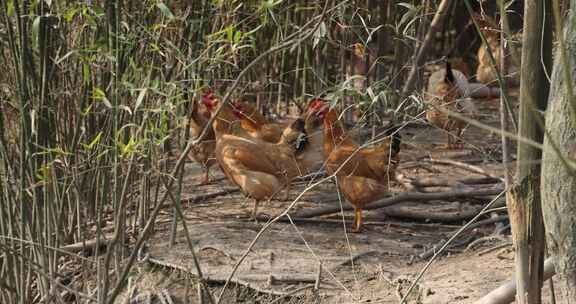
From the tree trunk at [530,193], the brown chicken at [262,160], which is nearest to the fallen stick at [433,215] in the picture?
the brown chicken at [262,160]

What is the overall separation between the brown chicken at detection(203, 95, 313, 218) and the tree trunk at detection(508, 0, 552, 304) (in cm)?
362

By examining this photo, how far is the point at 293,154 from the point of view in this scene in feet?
22.1

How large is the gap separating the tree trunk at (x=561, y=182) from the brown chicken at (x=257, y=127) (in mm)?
4706

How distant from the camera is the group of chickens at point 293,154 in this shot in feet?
20.3

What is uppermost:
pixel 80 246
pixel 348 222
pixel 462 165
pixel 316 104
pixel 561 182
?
pixel 561 182

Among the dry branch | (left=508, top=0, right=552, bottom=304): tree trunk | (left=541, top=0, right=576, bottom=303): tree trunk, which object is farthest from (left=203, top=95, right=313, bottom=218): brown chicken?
(left=541, top=0, right=576, bottom=303): tree trunk

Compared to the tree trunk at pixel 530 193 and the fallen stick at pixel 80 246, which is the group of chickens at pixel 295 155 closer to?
the fallen stick at pixel 80 246

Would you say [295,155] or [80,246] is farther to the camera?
[295,155]

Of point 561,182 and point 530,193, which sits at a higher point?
point 561,182

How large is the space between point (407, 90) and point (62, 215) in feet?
5.84

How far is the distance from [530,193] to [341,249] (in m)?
3.11

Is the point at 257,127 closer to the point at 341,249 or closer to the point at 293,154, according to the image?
the point at 293,154

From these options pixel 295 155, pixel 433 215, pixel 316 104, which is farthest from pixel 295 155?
pixel 433 215

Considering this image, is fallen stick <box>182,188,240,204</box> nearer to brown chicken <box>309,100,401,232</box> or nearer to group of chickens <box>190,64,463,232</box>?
group of chickens <box>190,64,463,232</box>
